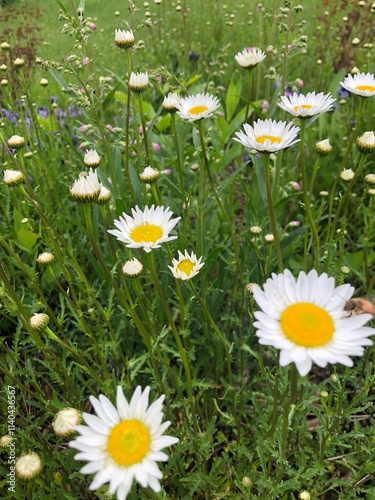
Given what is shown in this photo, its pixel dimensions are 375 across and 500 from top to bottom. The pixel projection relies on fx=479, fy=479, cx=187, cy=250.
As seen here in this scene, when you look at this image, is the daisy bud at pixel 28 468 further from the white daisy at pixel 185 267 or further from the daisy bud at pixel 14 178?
the daisy bud at pixel 14 178

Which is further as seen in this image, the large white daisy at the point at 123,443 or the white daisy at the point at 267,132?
the white daisy at the point at 267,132

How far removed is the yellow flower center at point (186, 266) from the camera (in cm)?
142

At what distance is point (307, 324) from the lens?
1.05 m

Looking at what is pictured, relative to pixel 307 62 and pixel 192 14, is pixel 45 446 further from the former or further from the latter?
pixel 192 14

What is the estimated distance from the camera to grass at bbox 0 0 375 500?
147 centimetres

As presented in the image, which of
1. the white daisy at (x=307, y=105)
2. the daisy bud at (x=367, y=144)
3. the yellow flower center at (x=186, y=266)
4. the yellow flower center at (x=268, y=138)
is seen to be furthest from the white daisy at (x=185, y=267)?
the daisy bud at (x=367, y=144)

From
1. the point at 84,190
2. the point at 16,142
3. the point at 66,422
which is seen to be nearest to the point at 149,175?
the point at 84,190

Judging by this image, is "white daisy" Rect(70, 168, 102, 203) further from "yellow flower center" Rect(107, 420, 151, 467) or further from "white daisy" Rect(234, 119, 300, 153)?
"yellow flower center" Rect(107, 420, 151, 467)

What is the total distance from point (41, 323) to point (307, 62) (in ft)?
12.3

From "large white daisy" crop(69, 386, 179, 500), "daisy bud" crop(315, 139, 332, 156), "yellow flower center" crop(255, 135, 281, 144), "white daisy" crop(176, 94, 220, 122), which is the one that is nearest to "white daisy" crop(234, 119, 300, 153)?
"yellow flower center" crop(255, 135, 281, 144)

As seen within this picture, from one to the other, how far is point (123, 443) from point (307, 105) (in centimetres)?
122

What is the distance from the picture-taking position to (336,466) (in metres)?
1.85

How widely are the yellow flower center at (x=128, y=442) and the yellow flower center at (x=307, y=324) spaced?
37 centimetres

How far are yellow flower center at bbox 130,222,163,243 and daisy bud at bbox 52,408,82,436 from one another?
532 mm
